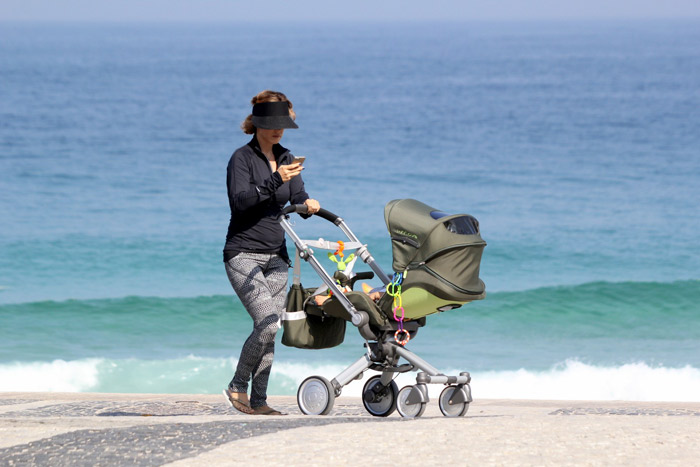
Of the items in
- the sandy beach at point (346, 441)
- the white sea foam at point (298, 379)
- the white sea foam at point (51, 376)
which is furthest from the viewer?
the white sea foam at point (51, 376)

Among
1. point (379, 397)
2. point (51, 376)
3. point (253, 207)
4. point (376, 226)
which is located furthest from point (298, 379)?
point (376, 226)

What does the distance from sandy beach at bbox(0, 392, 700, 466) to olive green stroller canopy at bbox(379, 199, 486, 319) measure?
26.7 inches

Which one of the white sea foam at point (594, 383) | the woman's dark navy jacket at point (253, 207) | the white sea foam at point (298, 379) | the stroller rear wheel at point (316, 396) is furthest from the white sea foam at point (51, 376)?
the woman's dark navy jacket at point (253, 207)

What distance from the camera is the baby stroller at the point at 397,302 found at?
6.16m

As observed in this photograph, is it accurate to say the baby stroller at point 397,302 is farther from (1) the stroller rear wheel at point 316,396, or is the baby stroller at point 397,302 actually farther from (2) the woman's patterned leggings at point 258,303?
(2) the woman's patterned leggings at point 258,303

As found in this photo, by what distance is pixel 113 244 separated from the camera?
2322cm

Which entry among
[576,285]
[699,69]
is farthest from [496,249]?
[699,69]

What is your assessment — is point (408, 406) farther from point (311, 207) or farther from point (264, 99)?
point (264, 99)

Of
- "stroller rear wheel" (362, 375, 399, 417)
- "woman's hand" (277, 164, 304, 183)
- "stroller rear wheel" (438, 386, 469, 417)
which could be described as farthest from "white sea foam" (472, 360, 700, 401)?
"woman's hand" (277, 164, 304, 183)

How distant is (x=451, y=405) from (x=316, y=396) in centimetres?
82

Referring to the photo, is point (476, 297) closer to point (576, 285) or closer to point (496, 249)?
point (576, 285)

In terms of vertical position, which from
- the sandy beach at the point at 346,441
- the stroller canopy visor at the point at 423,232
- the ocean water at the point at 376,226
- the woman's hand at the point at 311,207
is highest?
the ocean water at the point at 376,226

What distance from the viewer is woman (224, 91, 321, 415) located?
A: 6469mm

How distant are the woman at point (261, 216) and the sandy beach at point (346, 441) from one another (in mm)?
647
